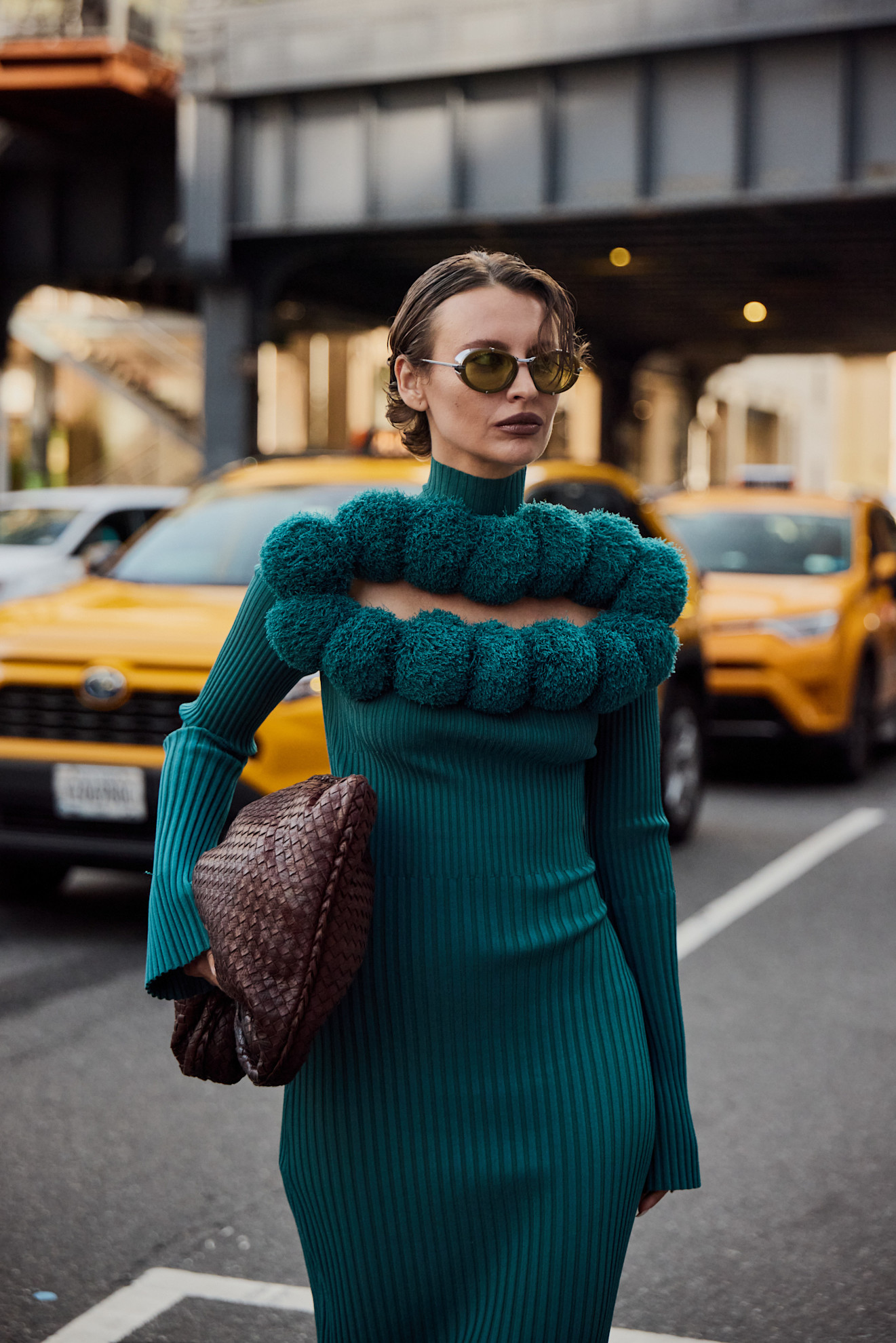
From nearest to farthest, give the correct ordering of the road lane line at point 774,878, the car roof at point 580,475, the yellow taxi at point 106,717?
1. the yellow taxi at point 106,717
2. the road lane line at point 774,878
3. the car roof at point 580,475

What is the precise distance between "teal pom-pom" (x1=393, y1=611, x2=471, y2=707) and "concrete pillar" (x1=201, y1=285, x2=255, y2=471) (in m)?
21.7

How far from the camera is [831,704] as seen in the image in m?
10.7

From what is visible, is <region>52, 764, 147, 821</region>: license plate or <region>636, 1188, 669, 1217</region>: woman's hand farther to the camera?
<region>52, 764, 147, 821</region>: license plate

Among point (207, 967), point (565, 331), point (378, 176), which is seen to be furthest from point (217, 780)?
point (378, 176)

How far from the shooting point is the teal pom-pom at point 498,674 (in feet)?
6.21

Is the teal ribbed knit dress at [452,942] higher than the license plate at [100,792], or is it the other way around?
the teal ribbed knit dress at [452,942]

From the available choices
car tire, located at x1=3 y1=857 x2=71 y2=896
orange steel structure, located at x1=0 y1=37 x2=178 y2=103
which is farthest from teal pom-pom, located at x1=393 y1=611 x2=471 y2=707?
orange steel structure, located at x1=0 y1=37 x2=178 y2=103

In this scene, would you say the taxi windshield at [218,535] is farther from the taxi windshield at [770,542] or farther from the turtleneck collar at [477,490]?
the turtleneck collar at [477,490]

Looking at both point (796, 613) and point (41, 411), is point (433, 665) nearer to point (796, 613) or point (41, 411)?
point (796, 613)

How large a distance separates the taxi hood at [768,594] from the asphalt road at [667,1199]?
13.3 ft

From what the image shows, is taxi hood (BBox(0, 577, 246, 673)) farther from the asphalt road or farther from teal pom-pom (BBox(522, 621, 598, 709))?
teal pom-pom (BBox(522, 621, 598, 709))

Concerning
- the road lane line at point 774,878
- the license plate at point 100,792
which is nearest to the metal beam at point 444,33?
the road lane line at point 774,878

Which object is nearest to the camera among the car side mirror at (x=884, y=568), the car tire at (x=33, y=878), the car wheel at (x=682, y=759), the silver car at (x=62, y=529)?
the car tire at (x=33, y=878)

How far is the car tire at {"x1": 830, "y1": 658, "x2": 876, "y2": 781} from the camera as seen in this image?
10.9 metres
